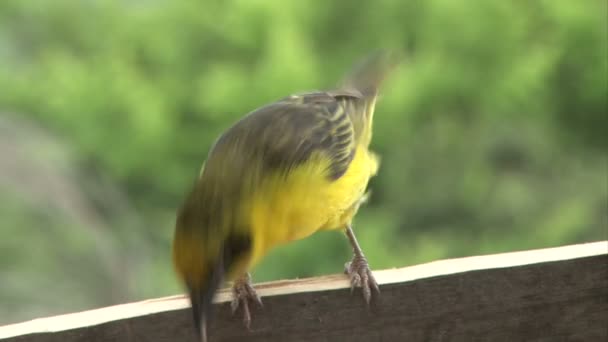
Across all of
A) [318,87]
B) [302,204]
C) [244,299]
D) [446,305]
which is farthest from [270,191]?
[318,87]

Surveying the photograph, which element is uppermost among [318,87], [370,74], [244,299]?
[244,299]

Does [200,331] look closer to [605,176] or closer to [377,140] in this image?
[377,140]

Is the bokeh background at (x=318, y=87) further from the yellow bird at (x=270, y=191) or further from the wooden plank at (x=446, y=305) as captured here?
the wooden plank at (x=446, y=305)

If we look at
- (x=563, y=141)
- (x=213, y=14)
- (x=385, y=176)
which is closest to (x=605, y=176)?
(x=563, y=141)

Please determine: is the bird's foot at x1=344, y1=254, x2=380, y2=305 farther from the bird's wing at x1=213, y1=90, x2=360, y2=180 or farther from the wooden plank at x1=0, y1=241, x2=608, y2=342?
the bird's wing at x1=213, y1=90, x2=360, y2=180

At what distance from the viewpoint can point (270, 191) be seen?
6.13 feet

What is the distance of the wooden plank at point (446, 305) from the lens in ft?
5.08

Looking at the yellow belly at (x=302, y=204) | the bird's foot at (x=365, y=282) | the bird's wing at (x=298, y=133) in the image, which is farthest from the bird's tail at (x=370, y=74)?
the bird's foot at (x=365, y=282)

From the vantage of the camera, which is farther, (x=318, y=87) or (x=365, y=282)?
(x=318, y=87)

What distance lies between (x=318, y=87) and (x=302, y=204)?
2.34 metres

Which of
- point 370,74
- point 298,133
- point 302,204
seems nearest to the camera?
point 302,204

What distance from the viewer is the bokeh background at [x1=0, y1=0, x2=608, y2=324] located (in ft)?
13.7

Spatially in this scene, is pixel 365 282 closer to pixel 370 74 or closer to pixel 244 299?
pixel 244 299

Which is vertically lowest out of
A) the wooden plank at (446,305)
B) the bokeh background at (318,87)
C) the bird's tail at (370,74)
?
the bokeh background at (318,87)
